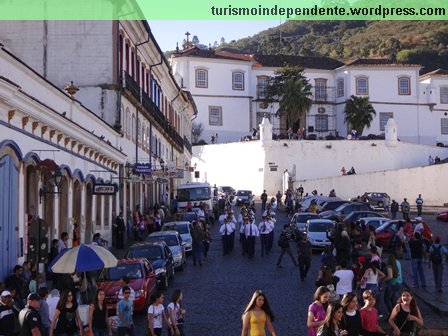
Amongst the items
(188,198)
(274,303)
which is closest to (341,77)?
(188,198)

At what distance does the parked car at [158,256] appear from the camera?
20938 millimetres

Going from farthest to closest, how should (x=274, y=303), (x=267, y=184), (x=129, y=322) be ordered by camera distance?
(x=267, y=184) → (x=274, y=303) → (x=129, y=322)

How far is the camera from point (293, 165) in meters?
69.9

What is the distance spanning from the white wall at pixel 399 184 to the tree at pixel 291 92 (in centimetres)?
1686

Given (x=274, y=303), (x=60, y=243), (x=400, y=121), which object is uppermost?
(x=400, y=121)

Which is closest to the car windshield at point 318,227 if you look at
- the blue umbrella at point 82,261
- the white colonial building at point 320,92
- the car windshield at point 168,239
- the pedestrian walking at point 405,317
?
the car windshield at point 168,239

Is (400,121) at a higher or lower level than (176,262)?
higher

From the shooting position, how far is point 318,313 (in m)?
12.3

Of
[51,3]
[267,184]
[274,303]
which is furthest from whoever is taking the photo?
[267,184]

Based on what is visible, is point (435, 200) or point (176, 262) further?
point (435, 200)

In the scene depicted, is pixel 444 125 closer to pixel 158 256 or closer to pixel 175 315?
pixel 158 256

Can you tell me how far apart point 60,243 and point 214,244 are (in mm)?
13665

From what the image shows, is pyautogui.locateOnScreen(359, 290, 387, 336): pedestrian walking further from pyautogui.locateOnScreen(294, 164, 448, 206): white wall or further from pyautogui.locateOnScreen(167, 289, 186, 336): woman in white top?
pyautogui.locateOnScreen(294, 164, 448, 206): white wall

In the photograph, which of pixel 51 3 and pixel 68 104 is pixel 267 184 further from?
pixel 68 104
